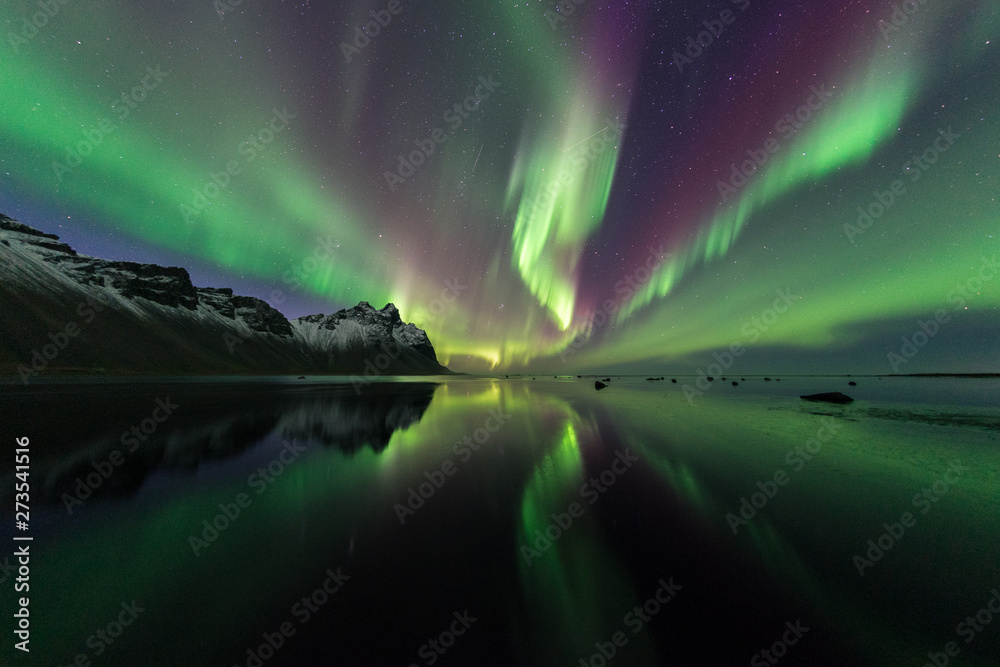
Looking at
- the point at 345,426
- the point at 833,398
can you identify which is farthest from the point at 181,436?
the point at 833,398

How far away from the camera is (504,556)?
6.75 m

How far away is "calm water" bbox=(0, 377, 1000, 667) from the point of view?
4512mm

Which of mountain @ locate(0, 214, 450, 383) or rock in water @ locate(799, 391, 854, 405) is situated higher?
mountain @ locate(0, 214, 450, 383)

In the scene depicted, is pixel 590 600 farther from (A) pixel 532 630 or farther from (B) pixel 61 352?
(B) pixel 61 352

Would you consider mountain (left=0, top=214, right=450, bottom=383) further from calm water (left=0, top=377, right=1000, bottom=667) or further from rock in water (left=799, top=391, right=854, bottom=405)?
rock in water (left=799, top=391, right=854, bottom=405)

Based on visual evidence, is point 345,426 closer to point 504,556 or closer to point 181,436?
point 181,436

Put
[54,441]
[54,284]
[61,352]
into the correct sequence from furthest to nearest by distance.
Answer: [54,284], [61,352], [54,441]

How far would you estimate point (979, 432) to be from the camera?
18609 millimetres

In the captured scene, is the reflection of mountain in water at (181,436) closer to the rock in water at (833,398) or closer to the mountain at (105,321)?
the rock in water at (833,398)

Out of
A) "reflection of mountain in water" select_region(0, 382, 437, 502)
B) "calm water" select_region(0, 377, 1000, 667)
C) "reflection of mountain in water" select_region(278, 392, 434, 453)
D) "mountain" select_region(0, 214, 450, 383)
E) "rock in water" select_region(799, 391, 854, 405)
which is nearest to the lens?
"calm water" select_region(0, 377, 1000, 667)

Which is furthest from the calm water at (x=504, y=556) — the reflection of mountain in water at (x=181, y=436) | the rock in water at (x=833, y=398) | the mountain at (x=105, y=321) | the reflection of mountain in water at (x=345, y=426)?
the mountain at (x=105, y=321)

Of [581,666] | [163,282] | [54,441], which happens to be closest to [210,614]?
[581,666]

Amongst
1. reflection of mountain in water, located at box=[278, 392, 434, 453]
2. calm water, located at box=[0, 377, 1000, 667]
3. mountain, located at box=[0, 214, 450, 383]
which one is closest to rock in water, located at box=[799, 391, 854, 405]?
calm water, located at box=[0, 377, 1000, 667]

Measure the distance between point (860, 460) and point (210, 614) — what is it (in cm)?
2169
